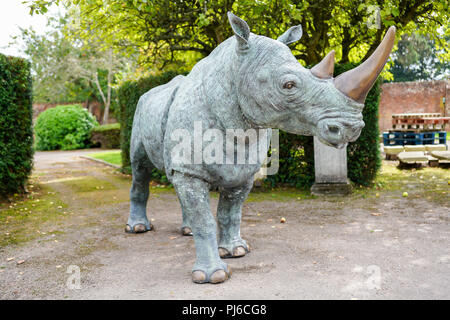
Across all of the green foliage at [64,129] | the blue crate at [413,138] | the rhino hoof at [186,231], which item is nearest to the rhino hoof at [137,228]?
the rhino hoof at [186,231]

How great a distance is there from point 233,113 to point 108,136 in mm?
19017

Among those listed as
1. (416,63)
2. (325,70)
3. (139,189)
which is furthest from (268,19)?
(416,63)

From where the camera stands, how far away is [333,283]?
3289 millimetres

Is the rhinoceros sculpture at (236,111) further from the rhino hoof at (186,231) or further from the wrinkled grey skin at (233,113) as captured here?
the rhino hoof at (186,231)

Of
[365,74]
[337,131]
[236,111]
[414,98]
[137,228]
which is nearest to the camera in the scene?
[365,74]

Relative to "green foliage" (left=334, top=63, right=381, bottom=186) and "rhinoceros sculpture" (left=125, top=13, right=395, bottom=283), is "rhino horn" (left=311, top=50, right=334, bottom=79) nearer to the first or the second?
"rhinoceros sculpture" (left=125, top=13, right=395, bottom=283)

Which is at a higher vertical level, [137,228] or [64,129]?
[64,129]

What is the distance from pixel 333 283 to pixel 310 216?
8.93 feet

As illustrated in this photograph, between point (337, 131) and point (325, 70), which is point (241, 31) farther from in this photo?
point (337, 131)

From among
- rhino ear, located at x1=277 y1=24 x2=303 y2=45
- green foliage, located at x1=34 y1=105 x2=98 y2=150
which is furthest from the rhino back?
green foliage, located at x1=34 y1=105 x2=98 y2=150

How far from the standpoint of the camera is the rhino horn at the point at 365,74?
8.03 feet

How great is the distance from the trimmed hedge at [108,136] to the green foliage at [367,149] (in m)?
15.2

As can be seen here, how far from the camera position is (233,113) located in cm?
320
